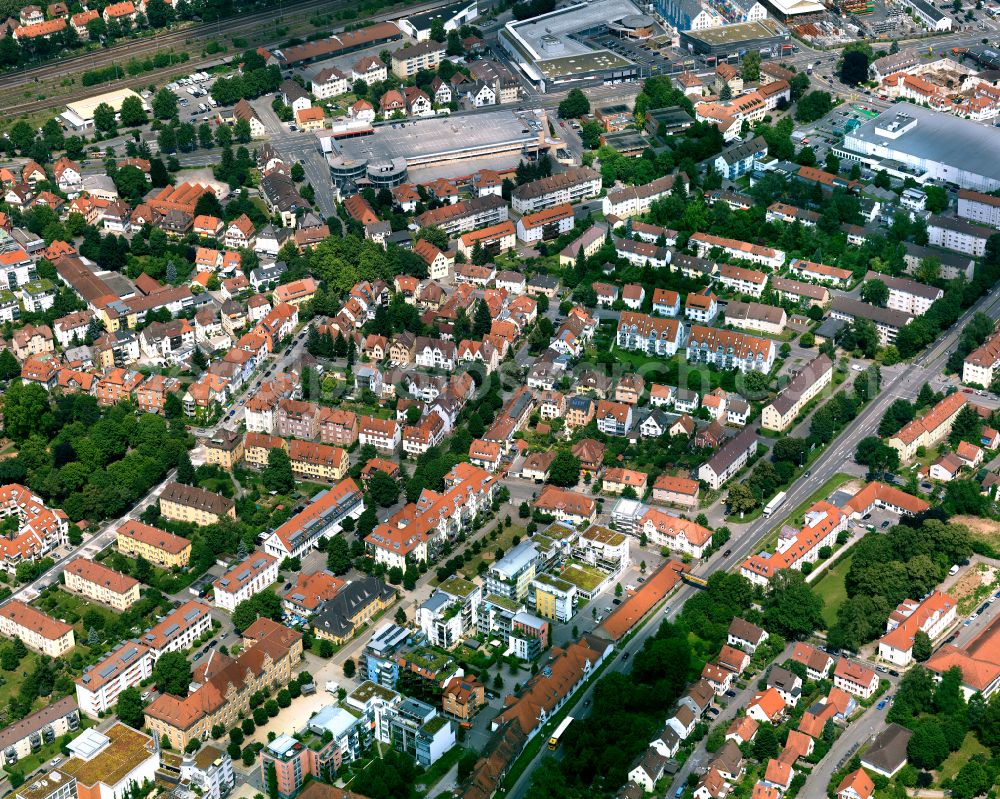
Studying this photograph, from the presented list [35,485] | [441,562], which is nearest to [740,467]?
[441,562]

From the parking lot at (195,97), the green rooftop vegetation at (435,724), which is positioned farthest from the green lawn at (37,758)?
the parking lot at (195,97)

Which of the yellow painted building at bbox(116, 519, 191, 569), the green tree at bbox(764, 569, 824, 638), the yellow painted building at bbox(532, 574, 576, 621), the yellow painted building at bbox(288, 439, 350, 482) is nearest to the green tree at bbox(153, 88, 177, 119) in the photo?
the yellow painted building at bbox(288, 439, 350, 482)

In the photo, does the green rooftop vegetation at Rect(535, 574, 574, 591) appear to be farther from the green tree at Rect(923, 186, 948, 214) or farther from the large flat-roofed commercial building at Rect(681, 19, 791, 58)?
the large flat-roofed commercial building at Rect(681, 19, 791, 58)

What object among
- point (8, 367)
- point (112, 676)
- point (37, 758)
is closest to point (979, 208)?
point (8, 367)

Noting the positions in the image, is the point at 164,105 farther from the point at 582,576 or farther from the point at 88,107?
the point at 582,576

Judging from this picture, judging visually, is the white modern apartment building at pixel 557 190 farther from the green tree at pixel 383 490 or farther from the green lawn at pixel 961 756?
the green lawn at pixel 961 756

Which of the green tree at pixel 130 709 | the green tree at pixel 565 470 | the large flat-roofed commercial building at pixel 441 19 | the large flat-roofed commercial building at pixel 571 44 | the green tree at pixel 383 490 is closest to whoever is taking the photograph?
the green tree at pixel 130 709
